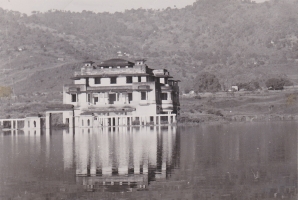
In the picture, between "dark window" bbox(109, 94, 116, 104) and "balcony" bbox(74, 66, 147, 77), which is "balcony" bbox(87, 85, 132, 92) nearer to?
"dark window" bbox(109, 94, 116, 104)

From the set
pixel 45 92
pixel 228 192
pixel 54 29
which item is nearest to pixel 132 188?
pixel 228 192

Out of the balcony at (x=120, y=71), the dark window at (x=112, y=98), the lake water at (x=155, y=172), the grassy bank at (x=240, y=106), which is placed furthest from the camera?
the grassy bank at (x=240, y=106)

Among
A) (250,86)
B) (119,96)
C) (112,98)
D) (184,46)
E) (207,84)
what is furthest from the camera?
(184,46)

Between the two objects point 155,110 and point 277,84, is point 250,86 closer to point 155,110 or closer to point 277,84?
point 277,84

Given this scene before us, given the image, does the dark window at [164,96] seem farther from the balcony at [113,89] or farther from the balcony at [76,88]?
the balcony at [76,88]

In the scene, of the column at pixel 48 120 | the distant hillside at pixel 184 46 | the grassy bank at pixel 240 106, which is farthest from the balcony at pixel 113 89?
the distant hillside at pixel 184 46

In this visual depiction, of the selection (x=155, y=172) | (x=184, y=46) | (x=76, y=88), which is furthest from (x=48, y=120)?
(x=184, y=46)

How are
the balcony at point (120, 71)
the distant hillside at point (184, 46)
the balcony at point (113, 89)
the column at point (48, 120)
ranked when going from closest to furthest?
the column at point (48, 120)
the balcony at point (113, 89)
the balcony at point (120, 71)
the distant hillside at point (184, 46)
